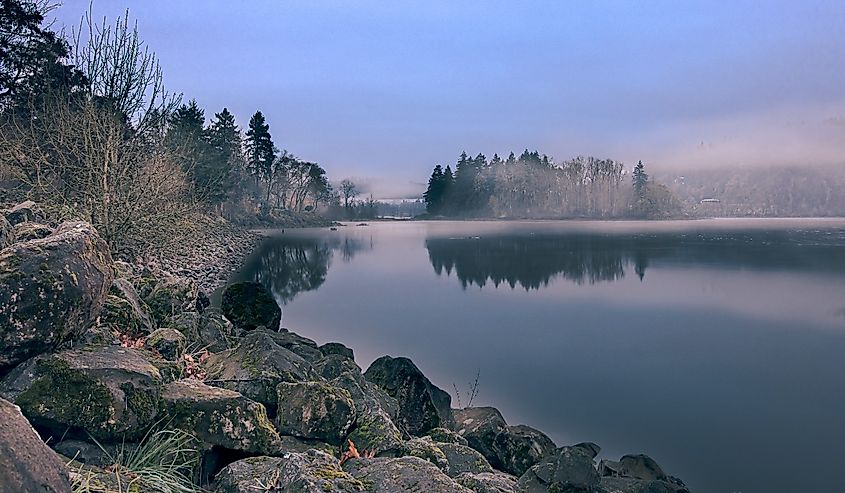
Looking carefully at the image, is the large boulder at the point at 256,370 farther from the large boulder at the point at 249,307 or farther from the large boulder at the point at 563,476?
the large boulder at the point at 249,307

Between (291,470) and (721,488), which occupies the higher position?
(291,470)

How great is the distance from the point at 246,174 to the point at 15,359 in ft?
265

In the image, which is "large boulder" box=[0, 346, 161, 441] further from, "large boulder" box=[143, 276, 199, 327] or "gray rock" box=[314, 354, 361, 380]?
"large boulder" box=[143, 276, 199, 327]

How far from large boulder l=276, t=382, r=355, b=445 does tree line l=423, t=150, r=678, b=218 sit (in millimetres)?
113509

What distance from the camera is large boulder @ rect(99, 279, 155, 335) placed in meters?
5.84

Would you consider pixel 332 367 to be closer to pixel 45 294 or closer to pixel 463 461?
pixel 463 461

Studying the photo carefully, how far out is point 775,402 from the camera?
465 inches

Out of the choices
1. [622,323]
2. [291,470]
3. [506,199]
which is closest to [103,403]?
[291,470]

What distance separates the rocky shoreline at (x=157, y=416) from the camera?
319 centimetres

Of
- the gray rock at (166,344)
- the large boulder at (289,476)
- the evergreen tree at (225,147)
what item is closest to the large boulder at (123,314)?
the gray rock at (166,344)

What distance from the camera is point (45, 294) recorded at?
3.71 meters

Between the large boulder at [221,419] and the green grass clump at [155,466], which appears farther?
the large boulder at [221,419]

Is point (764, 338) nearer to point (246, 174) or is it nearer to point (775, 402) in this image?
point (775, 402)

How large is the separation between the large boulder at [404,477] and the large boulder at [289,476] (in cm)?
17
